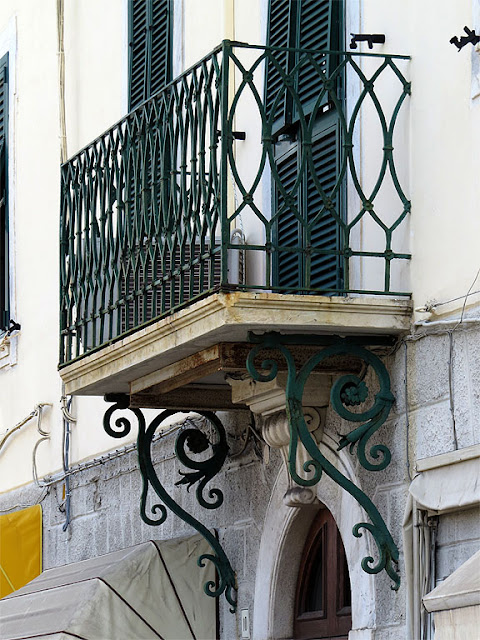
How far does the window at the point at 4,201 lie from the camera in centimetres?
1178

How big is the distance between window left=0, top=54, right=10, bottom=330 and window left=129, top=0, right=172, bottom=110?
2586mm

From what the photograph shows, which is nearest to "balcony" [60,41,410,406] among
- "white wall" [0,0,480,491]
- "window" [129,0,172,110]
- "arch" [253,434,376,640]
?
"white wall" [0,0,480,491]

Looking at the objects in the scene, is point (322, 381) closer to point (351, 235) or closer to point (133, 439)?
point (351, 235)

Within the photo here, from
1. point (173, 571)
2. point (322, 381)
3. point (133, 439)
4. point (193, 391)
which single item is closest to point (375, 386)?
point (322, 381)

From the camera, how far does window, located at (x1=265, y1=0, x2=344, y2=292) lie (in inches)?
285

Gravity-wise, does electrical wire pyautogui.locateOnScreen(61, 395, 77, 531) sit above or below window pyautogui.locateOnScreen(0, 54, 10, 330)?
below

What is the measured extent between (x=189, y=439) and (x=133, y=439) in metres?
1.04

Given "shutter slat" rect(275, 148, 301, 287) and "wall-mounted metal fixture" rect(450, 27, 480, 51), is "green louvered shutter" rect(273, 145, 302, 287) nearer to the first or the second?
"shutter slat" rect(275, 148, 301, 287)

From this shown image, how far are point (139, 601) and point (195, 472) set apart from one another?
2.49 ft

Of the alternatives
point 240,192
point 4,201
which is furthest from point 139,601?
point 4,201

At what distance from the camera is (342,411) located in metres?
6.57

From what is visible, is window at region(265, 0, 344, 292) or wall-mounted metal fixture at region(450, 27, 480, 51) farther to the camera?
window at region(265, 0, 344, 292)

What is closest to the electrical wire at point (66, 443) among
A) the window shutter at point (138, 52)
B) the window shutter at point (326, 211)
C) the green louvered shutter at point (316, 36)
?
the window shutter at point (138, 52)

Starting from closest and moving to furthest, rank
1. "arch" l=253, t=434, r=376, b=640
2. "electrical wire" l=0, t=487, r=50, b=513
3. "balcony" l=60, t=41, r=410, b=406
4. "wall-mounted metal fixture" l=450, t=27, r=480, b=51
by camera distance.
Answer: "wall-mounted metal fixture" l=450, t=27, r=480, b=51 → "balcony" l=60, t=41, r=410, b=406 → "arch" l=253, t=434, r=376, b=640 → "electrical wire" l=0, t=487, r=50, b=513
